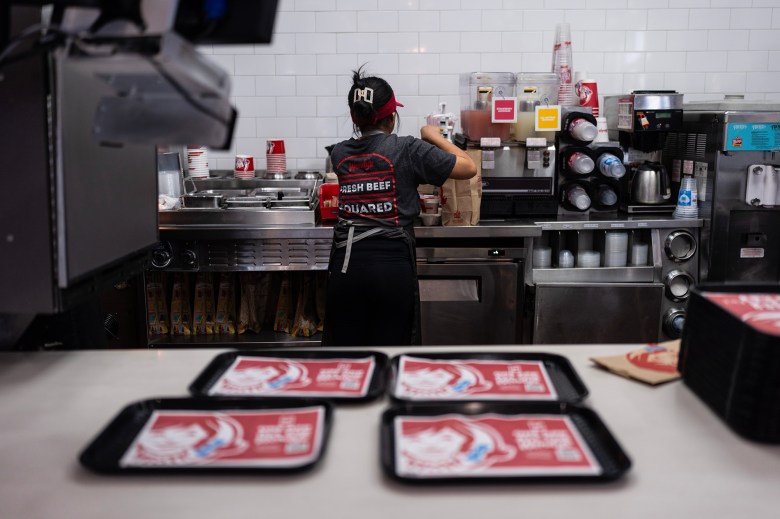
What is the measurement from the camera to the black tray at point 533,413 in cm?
141

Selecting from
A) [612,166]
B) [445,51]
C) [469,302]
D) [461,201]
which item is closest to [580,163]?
[612,166]

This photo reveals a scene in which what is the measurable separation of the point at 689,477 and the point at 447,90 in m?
3.62

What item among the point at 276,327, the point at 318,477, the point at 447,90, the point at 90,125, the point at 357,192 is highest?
the point at 447,90

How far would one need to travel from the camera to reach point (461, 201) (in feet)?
12.8

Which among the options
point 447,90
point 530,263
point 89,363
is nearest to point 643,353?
point 89,363

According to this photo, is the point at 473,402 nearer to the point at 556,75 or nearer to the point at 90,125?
the point at 90,125

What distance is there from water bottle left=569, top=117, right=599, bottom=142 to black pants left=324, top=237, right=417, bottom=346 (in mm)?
1247

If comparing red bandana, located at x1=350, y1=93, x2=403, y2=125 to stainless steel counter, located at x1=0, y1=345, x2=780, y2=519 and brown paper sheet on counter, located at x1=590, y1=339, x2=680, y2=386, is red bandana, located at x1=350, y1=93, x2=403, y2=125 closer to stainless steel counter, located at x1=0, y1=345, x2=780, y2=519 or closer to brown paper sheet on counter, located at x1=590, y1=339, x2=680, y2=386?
brown paper sheet on counter, located at x1=590, y1=339, x2=680, y2=386

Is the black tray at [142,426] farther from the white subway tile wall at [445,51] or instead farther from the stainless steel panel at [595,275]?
the white subway tile wall at [445,51]

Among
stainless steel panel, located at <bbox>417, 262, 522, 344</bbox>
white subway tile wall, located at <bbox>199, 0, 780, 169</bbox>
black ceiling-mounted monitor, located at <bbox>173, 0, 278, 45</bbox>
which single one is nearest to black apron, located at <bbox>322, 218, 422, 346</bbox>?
stainless steel panel, located at <bbox>417, 262, 522, 344</bbox>

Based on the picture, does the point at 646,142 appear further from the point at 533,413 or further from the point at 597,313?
the point at 533,413

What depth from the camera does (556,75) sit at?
4.16 m

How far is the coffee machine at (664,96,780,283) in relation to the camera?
390cm

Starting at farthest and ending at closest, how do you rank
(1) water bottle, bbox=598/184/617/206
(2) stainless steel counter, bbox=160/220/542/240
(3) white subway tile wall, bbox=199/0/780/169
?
(3) white subway tile wall, bbox=199/0/780/169, (1) water bottle, bbox=598/184/617/206, (2) stainless steel counter, bbox=160/220/542/240
